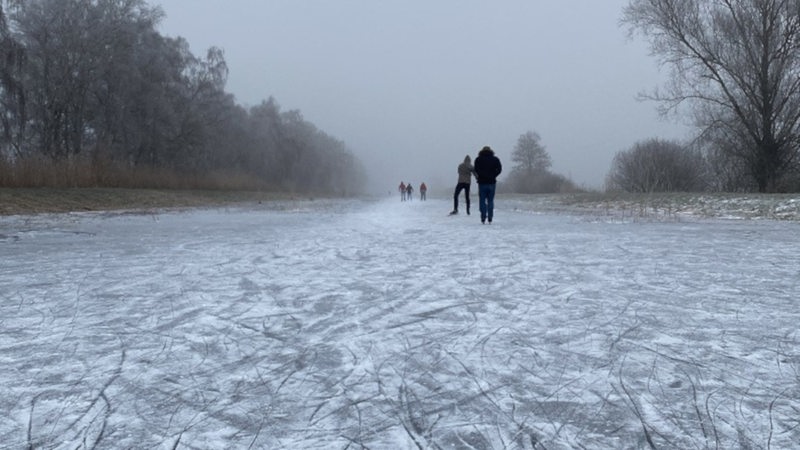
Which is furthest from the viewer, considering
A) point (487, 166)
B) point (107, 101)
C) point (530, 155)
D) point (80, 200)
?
point (530, 155)

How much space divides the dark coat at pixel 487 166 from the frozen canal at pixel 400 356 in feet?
22.3

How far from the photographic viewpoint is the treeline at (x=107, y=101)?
19.9m

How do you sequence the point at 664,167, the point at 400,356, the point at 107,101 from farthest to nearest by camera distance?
the point at 664,167
the point at 107,101
the point at 400,356

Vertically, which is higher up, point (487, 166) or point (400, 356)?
point (487, 166)

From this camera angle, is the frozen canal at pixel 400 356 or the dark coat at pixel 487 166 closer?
the frozen canal at pixel 400 356

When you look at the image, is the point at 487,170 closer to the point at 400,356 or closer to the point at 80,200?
the point at 400,356

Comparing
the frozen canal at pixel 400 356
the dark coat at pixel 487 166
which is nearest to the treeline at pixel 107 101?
the dark coat at pixel 487 166

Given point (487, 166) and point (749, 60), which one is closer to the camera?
point (487, 166)

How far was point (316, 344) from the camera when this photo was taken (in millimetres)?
2369

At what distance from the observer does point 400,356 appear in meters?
2.23

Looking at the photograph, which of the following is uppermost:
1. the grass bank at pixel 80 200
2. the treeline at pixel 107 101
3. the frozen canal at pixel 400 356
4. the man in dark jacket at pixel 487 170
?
the treeline at pixel 107 101

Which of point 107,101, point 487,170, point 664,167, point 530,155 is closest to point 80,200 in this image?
point 487,170

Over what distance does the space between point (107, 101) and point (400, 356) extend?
123 feet

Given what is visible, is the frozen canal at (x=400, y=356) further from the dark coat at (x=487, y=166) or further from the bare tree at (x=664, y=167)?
the bare tree at (x=664, y=167)
